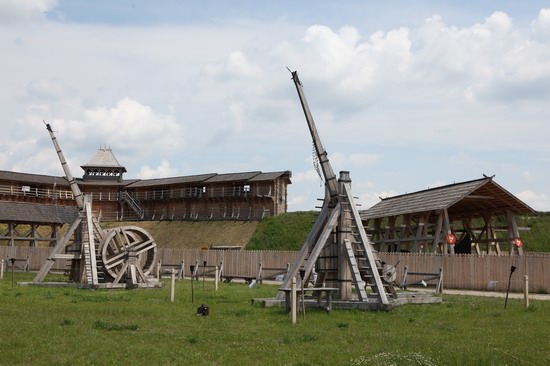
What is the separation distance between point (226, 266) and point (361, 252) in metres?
23.8

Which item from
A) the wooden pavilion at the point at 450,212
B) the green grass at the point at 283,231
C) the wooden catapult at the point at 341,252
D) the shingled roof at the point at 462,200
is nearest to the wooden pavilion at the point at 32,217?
the green grass at the point at 283,231

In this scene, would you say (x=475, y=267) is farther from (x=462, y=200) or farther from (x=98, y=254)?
(x=98, y=254)

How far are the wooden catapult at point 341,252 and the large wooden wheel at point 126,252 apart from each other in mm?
11340

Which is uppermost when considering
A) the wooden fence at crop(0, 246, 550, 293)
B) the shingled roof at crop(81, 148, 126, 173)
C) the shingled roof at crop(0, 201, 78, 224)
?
the shingled roof at crop(81, 148, 126, 173)

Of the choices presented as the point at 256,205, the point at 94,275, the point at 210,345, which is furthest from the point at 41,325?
the point at 256,205

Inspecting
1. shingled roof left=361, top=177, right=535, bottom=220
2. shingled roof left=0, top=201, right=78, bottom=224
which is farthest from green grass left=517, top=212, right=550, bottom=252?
shingled roof left=0, top=201, right=78, bottom=224

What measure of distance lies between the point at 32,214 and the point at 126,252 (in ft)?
106

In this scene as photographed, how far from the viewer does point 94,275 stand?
28.3m

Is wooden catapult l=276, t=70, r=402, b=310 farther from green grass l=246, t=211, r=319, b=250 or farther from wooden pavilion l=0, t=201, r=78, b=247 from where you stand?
green grass l=246, t=211, r=319, b=250

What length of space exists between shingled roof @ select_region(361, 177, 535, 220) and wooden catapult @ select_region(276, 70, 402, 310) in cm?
1666

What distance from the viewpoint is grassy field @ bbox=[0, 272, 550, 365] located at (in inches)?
428

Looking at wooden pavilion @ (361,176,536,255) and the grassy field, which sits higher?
wooden pavilion @ (361,176,536,255)

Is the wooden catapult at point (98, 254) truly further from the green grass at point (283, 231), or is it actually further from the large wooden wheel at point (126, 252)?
the green grass at point (283, 231)

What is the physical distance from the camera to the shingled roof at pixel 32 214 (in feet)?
185
